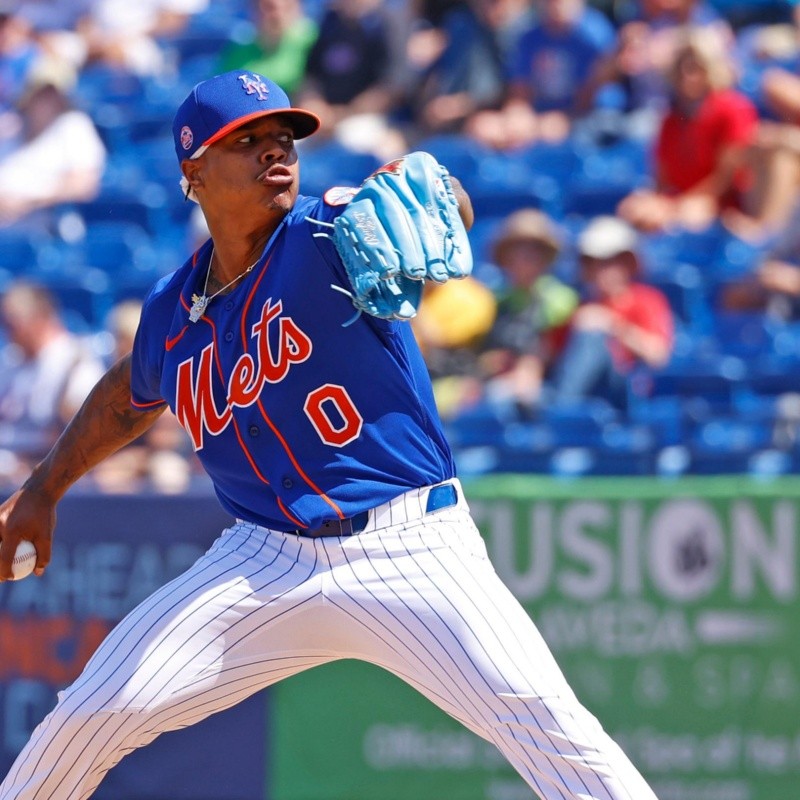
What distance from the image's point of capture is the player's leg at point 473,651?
9.25 feet

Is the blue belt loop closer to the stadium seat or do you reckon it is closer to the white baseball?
the white baseball

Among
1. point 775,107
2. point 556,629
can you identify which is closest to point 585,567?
point 556,629

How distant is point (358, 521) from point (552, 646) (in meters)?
2.04

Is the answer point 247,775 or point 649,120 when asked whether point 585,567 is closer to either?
point 247,775

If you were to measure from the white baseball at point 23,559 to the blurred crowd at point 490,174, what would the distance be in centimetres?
222

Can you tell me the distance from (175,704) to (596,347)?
3.42 meters

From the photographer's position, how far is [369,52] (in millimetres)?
8492

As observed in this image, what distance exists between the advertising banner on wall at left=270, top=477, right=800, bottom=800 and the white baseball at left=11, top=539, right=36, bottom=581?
5.81 ft

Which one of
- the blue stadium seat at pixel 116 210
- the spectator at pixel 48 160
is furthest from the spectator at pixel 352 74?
the spectator at pixel 48 160

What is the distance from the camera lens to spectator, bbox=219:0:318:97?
8.58 meters

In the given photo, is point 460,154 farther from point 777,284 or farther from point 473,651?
point 473,651

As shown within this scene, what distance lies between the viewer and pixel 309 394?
117 inches

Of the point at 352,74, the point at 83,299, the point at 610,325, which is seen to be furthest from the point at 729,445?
the point at 352,74

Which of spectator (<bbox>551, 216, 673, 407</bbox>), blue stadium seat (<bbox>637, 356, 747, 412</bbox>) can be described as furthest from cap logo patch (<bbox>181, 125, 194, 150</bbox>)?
blue stadium seat (<bbox>637, 356, 747, 412</bbox>)
